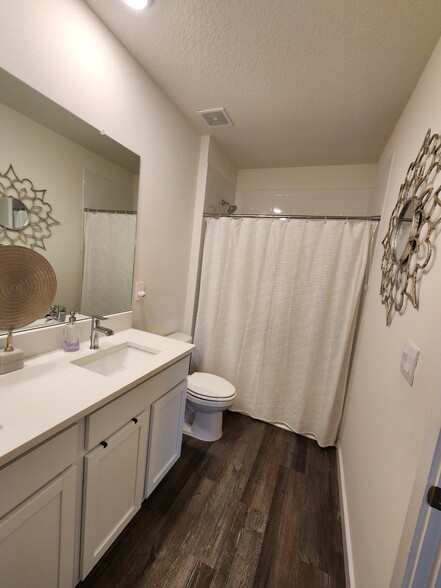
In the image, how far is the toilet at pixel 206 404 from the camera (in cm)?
182

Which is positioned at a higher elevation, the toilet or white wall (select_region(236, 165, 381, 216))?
white wall (select_region(236, 165, 381, 216))

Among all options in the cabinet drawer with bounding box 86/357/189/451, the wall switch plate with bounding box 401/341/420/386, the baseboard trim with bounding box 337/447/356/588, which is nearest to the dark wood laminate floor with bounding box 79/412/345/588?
the baseboard trim with bounding box 337/447/356/588

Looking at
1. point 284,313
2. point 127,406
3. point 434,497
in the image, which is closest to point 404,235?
point 434,497

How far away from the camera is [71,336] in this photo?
1290 mm

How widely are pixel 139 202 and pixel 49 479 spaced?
1.48 meters

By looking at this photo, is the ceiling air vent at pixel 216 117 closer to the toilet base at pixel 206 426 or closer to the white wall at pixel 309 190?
the white wall at pixel 309 190

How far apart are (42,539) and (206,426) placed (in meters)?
1.26

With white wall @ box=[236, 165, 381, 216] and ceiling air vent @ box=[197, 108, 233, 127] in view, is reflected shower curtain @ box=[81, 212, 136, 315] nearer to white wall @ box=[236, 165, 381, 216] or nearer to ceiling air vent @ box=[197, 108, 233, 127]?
ceiling air vent @ box=[197, 108, 233, 127]

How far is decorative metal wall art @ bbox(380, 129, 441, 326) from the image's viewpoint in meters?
0.86

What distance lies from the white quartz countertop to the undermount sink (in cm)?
5

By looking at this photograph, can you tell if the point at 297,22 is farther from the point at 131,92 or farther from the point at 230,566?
the point at 230,566

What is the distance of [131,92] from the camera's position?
150cm

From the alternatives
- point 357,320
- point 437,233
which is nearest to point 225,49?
point 437,233

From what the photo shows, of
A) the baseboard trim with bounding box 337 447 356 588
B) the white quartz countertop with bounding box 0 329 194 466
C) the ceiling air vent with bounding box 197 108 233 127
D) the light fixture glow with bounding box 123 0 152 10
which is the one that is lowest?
the baseboard trim with bounding box 337 447 356 588
